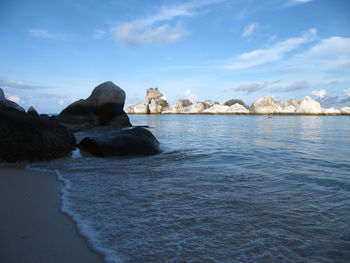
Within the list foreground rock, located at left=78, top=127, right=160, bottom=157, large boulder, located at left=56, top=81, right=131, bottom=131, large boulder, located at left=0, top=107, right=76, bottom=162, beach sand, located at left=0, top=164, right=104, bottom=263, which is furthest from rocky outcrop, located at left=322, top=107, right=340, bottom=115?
beach sand, located at left=0, top=164, right=104, bottom=263

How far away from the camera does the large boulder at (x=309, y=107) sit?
65688mm

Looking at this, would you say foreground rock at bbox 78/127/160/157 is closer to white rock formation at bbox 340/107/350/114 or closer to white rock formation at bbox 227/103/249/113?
white rock formation at bbox 340/107/350/114

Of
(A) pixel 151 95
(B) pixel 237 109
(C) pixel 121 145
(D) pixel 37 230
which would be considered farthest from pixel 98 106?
(A) pixel 151 95

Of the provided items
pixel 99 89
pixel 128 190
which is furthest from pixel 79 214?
pixel 99 89

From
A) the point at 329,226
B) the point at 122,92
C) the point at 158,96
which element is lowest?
the point at 329,226

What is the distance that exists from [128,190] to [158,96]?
95394mm

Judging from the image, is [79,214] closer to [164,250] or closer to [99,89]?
[164,250]

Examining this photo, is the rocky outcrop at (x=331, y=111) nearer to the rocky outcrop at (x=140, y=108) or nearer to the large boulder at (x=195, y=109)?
the large boulder at (x=195, y=109)

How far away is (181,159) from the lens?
241 inches

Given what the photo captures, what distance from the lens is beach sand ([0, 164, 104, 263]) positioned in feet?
5.74

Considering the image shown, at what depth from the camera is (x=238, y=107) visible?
84.7 meters

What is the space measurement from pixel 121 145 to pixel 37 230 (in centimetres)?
453

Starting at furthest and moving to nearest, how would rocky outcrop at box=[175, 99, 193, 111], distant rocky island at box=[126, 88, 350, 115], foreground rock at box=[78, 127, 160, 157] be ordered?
rocky outcrop at box=[175, 99, 193, 111] < distant rocky island at box=[126, 88, 350, 115] < foreground rock at box=[78, 127, 160, 157]

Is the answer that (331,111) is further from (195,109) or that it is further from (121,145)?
(121,145)
